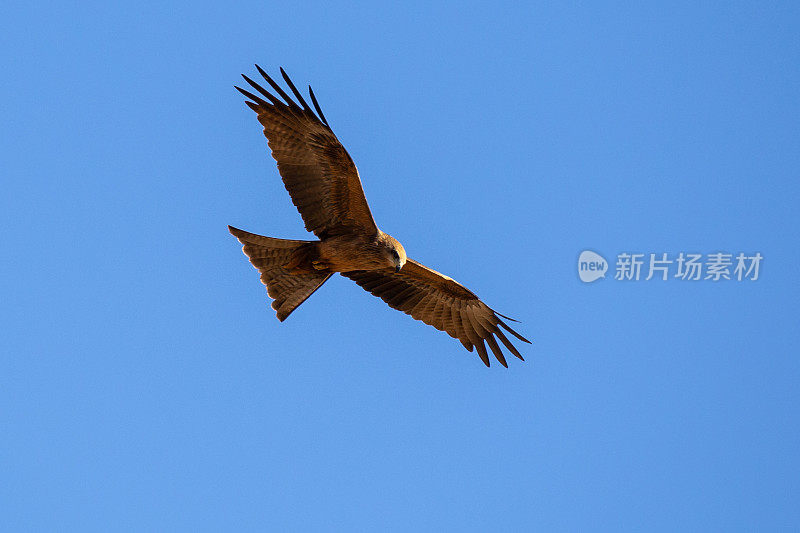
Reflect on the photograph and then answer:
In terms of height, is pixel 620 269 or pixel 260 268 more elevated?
pixel 620 269

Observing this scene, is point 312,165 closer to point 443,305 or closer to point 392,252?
point 392,252

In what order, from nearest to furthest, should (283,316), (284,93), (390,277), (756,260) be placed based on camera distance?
1. (284,93)
2. (283,316)
3. (390,277)
4. (756,260)

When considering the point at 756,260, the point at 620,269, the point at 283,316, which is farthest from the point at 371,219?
the point at 756,260

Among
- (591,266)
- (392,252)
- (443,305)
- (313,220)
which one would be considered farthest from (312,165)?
(591,266)

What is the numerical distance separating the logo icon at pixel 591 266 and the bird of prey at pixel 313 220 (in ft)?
6.60

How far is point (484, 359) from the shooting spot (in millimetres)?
16203

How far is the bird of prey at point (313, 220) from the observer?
13953mm

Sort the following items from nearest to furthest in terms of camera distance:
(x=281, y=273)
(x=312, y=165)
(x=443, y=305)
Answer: (x=312, y=165) < (x=281, y=273) < (x=443, y=305)

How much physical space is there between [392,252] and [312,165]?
1232 mm

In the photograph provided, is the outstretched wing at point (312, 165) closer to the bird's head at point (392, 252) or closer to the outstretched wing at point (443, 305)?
the bird's head at point (392, 252)

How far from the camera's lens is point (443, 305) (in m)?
16.2

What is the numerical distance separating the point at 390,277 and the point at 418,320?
639 mm

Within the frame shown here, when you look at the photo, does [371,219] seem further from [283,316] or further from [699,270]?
[699,270]

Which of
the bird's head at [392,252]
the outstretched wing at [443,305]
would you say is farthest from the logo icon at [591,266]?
the bird's head at [392,252]
